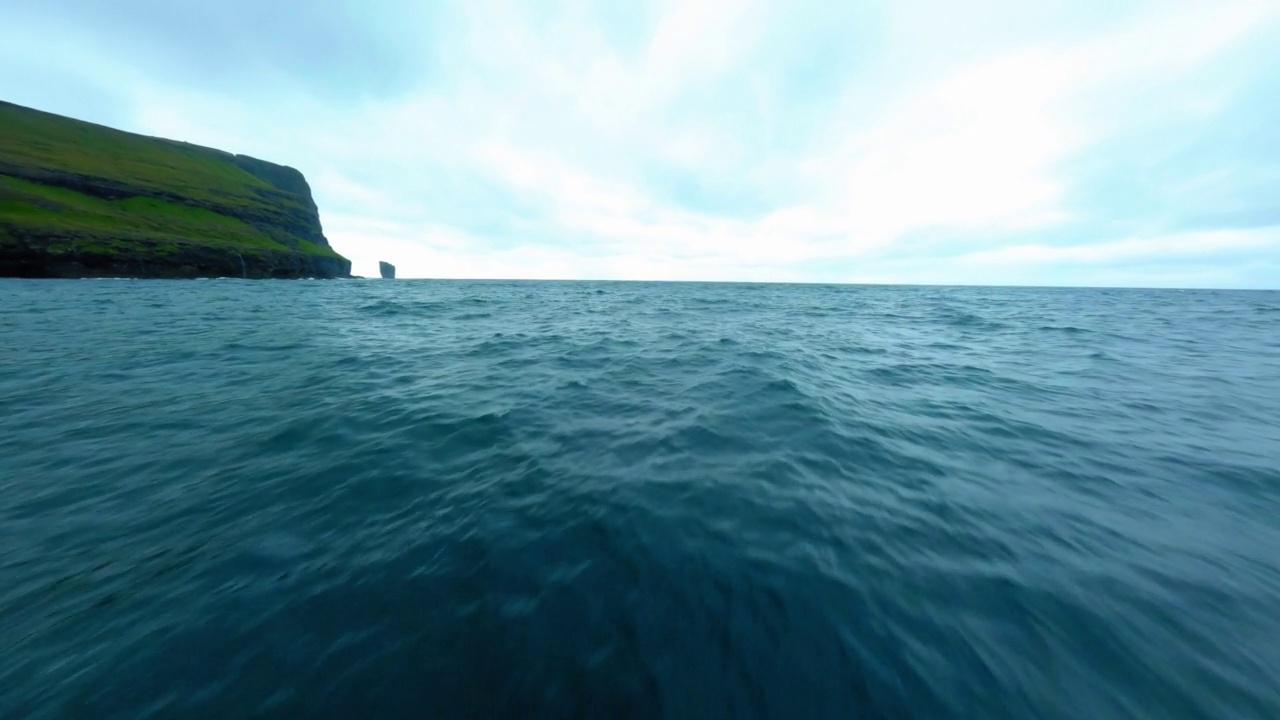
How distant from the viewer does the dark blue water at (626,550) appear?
9.69 ft

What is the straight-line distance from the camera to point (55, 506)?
15.3 feet

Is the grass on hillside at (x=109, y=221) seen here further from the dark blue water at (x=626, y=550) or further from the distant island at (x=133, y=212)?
the dark blue water at (x=626, y=550)

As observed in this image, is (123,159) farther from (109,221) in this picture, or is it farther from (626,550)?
(626,550)

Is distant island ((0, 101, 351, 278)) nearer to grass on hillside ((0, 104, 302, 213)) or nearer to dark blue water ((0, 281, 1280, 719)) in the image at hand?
grass on hillside ((0, 104, 302, 213))

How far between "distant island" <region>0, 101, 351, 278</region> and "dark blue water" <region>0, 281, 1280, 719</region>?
5793cm

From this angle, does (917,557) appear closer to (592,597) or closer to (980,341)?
(592,597)

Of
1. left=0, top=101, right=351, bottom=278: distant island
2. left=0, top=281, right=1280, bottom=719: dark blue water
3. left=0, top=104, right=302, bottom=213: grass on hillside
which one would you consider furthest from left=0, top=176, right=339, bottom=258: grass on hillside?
left=0, top=281, right=1280, bottom=719: dark blue water

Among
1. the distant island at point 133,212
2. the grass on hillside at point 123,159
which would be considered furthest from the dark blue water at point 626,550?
the grass on hillside at point 123,159

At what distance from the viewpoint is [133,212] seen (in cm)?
6000

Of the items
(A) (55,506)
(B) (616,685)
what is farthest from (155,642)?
(B) (616,685)

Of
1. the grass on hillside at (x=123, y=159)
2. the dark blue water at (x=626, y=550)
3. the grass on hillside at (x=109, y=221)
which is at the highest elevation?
the grass on hillside at (x=123, y=159)

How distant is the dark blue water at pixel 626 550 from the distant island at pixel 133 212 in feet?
190

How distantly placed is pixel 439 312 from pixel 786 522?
82.8ft

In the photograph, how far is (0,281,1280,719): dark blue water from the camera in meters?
2.95
